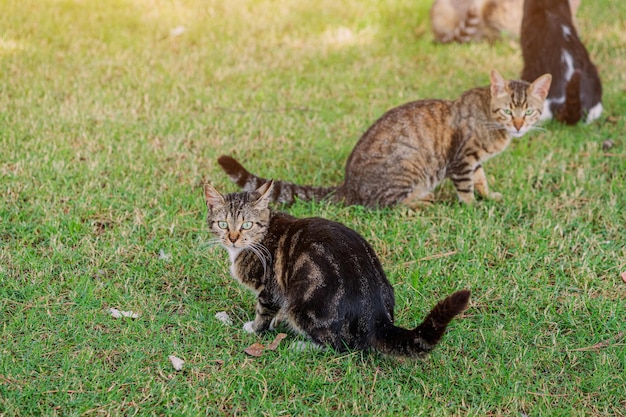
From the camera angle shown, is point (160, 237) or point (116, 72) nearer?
point (160, 237)

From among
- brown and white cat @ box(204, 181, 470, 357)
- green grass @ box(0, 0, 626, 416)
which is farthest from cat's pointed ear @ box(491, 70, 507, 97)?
brown and white cat @ box(204, 181, 470, 357)

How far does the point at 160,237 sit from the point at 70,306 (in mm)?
890

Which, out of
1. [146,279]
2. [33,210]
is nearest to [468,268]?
[146,279]

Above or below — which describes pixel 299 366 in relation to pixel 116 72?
below

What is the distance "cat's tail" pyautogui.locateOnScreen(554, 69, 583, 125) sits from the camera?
651cm

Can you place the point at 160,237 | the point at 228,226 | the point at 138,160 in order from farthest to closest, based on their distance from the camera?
the point at 138,160, the point at 160,237, the point at 228,226

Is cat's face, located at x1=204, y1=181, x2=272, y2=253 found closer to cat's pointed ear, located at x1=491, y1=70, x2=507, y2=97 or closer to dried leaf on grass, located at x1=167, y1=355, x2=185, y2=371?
dried leaf on grass, located at x1=167, y1=355, x2=185, y2=371

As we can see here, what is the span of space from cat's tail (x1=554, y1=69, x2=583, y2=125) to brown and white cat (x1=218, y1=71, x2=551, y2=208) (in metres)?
1.25

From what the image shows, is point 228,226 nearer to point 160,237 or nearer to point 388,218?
point 160,237

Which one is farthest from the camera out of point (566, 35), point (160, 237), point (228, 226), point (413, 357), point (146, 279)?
point (566, 35)

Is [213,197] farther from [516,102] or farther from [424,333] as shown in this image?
[516,102]

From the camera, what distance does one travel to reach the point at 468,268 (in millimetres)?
4605

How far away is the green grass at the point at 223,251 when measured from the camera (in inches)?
140

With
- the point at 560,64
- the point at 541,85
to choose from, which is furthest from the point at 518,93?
the point at 560,64
